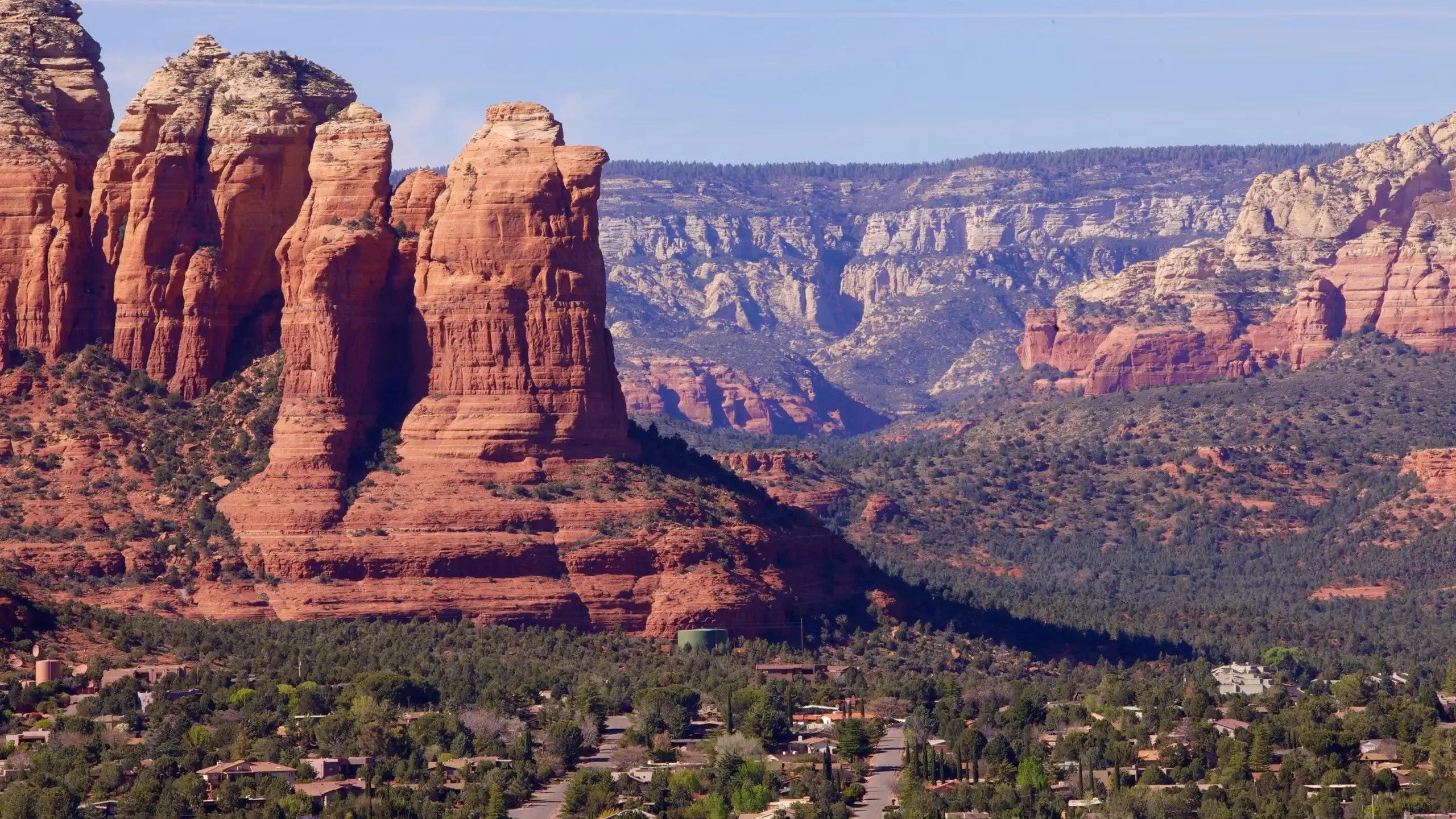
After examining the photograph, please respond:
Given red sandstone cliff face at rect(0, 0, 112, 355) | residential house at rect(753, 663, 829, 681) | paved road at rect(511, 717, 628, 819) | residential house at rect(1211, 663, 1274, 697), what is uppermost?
red sandstone cliff face at rect(0, 0, 112, 355)

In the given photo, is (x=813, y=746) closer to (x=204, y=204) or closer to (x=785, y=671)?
(x=785, y=671)

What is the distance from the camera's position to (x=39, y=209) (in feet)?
472

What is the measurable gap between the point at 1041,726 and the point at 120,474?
37498 millimetres

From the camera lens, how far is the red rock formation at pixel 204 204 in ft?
465

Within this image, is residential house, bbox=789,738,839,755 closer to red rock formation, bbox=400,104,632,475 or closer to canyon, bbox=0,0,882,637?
canyon, bbox=0,0,882,637

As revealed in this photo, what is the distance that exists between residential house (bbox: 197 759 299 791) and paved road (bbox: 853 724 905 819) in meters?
17.1

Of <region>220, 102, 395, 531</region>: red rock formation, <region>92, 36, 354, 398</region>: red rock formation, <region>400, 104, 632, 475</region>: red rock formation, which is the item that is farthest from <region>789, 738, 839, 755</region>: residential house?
<region>92, 36, 354, 398</region>: red rock formation

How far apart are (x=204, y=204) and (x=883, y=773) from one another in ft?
136

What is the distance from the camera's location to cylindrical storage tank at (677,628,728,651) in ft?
436

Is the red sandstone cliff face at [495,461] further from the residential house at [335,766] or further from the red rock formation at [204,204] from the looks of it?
the residential house at [335,766]

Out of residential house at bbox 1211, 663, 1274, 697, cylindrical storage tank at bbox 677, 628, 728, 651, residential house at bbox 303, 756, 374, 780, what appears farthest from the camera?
residential house at bbox 1211, 663, 1274, 697

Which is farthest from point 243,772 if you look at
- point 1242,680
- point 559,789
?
point 1242,680

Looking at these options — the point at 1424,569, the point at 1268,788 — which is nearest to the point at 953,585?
the point at 1424,569

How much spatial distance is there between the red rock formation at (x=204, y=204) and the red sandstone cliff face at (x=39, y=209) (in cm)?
128
